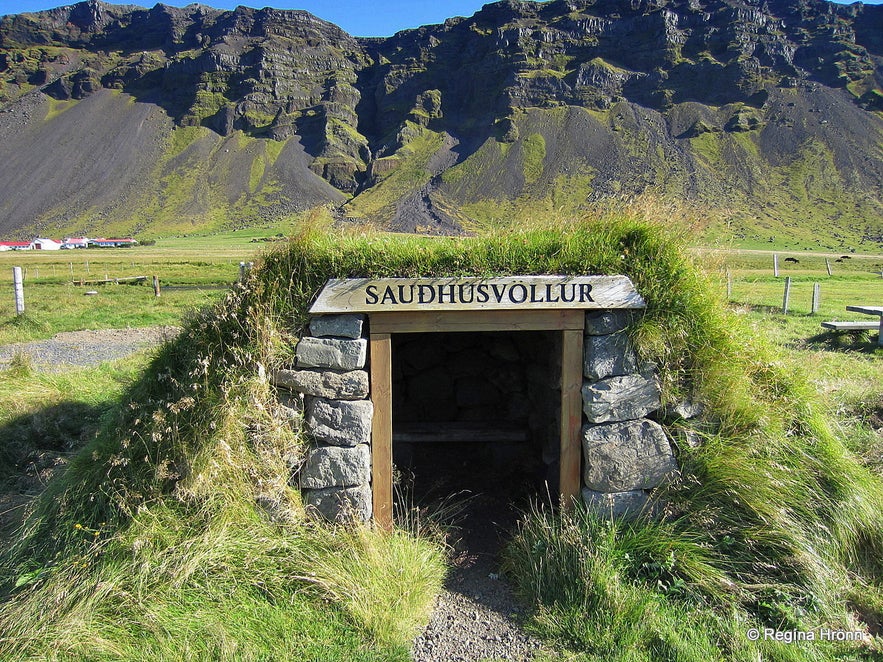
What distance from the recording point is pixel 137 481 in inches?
150

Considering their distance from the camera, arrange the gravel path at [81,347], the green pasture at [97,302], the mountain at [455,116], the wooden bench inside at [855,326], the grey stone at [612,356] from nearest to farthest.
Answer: the grey stone at [612,356], the gravel path at [81,347], the wooden bench inside at [855,326], the green pasture at [97,302], the mountain at [455,116]

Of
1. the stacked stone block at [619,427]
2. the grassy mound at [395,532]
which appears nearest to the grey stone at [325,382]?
the grassy mound at [395,532]

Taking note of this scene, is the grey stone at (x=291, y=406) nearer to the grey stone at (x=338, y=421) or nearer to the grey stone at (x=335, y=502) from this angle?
the grey stone at (x=338, y=421)

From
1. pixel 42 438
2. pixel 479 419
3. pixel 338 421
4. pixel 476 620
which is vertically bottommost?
pixel 476 620

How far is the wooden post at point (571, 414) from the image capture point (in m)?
4.20

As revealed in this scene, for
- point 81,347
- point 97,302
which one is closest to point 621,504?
point 81,347

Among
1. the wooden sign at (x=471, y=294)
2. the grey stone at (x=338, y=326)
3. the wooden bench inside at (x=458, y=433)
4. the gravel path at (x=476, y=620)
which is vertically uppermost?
the wooden sign at (x=471, y=294)

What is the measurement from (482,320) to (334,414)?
1244 millimetres

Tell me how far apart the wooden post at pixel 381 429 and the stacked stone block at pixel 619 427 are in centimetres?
142

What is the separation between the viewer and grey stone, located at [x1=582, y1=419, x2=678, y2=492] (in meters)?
4.08

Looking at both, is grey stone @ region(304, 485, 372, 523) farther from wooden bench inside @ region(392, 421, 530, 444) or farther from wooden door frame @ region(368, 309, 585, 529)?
wooden bench inside @ region(392, 421, 530, 444)

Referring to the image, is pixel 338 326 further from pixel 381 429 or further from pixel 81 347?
pixel 81 347

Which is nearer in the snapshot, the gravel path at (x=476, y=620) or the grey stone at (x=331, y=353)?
the gravel path at (x=476, y=620)

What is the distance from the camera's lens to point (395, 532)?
419cm
